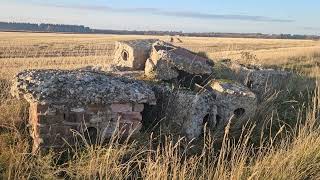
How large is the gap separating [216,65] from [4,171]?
5057mm

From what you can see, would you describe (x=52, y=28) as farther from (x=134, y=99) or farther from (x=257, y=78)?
(x=134, y=99)

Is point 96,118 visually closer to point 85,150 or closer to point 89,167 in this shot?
point 85,150

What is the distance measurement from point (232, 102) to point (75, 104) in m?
2.41

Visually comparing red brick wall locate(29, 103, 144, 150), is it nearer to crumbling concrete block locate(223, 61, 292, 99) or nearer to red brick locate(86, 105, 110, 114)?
red brick locate(86, 105, 110, 114)

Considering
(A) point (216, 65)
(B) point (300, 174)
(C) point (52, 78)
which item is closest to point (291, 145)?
(B) point (300, 174)

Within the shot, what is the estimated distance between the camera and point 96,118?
5.70 m

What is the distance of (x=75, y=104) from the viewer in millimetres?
5551

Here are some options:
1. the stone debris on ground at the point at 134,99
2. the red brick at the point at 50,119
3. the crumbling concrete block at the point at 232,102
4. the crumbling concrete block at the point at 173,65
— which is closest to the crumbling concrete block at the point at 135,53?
the stone debris on ground at the point at 134,99

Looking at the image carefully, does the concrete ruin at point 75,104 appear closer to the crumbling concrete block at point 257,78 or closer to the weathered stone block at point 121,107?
the weathered stone block at point 121,107

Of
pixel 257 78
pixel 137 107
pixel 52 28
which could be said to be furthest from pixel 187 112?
pixel 52 28

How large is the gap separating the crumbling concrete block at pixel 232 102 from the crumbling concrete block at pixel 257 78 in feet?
3.73

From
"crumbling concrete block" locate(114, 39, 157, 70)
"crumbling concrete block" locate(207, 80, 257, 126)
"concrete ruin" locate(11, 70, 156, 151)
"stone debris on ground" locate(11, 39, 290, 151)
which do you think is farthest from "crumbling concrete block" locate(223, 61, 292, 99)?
"concrete ruin" locate(11, 70, 156, 151)

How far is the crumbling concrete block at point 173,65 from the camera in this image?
7445 millimetres

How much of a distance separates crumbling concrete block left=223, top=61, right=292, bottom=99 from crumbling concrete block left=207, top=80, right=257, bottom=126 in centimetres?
114
